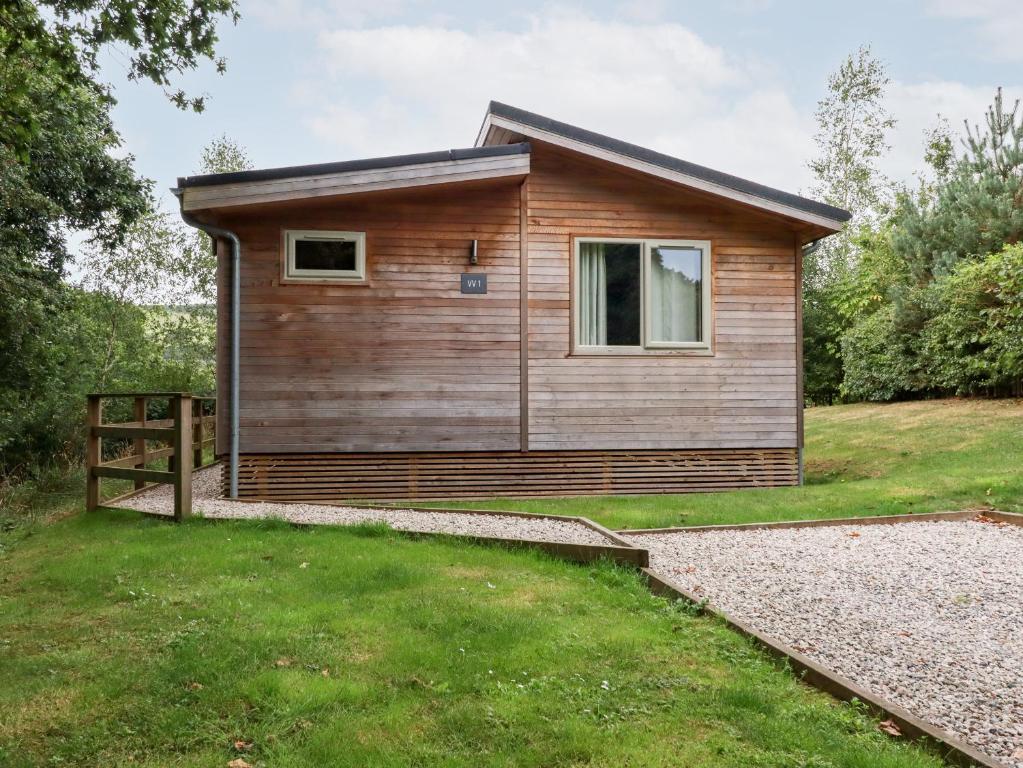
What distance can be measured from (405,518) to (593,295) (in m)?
3.82

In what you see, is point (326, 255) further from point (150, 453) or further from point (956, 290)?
point (956, 290)

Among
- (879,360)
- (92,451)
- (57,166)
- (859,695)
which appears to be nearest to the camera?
(859,695)

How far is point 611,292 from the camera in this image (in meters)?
8.84

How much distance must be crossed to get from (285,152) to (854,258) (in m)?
22.9

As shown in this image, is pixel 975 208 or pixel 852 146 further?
pixel 852 146

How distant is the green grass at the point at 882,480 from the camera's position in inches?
283

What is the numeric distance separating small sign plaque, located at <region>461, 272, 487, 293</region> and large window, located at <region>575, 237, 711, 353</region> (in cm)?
116

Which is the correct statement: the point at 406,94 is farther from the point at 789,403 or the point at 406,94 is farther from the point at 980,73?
the point at 789,403

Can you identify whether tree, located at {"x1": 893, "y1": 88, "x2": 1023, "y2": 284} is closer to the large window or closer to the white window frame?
Answer: the large window

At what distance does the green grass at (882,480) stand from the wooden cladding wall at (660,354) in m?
0.82

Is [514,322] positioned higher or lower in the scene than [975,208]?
lower

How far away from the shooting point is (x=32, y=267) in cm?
1105

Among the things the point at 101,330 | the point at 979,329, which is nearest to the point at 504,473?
the point at 979,329

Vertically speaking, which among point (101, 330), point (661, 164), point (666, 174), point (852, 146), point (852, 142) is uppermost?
point (852, 142)
